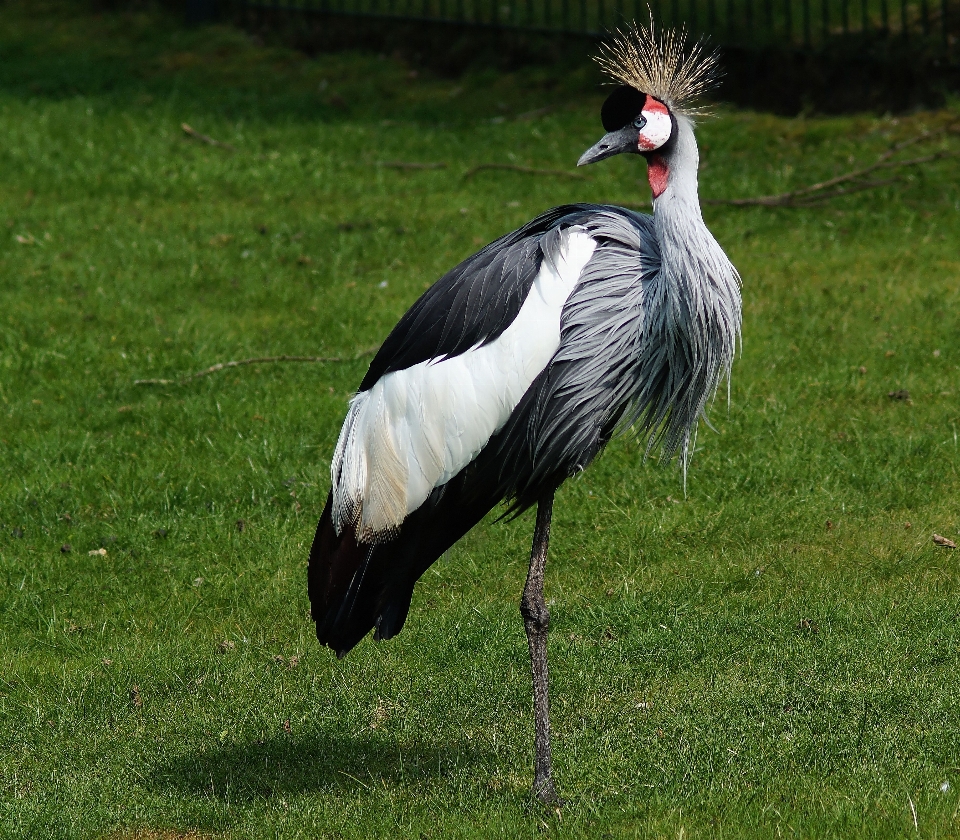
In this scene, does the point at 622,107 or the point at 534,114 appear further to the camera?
the point at 534,114

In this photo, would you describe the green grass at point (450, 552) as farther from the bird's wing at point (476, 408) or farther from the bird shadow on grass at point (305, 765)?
the bird's wing at point (476, 408)

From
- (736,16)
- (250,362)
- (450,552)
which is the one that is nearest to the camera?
(450,552)

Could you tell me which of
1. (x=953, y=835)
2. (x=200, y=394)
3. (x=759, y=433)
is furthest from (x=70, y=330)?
(x=953, y=835)

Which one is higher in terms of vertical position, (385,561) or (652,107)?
(652,107)

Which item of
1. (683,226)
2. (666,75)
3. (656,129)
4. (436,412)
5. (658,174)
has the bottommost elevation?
(436,412)

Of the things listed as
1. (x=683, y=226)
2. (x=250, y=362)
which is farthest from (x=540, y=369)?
(x=250, y=362)

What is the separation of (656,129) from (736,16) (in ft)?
27.2

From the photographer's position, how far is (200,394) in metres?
7.66

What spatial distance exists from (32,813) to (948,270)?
6.28 metres

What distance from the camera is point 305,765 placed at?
4711mm

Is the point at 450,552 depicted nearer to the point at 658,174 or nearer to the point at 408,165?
the point at 658,174

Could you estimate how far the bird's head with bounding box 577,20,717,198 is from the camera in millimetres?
4207

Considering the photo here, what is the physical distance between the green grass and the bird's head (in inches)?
73.7

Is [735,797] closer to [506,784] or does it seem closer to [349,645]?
[506,784]
